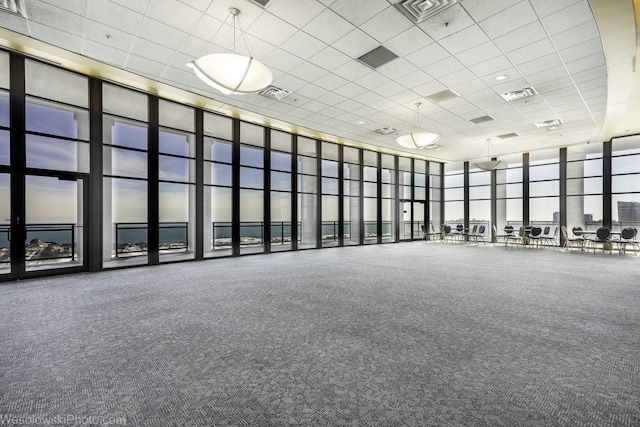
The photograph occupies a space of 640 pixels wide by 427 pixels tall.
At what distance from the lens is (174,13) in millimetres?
4633

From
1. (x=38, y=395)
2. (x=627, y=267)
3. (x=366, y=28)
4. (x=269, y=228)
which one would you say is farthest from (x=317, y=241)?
(x=38, y=395)

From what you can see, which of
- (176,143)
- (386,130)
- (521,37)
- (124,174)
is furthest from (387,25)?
(176,143)

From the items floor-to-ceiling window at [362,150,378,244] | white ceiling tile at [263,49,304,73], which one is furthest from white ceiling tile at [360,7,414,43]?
floor-to-ceiling window at [362,150,378,244]

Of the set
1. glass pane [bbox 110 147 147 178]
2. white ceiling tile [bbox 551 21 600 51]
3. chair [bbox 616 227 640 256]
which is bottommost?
chair [bbox 616 227 640 256]

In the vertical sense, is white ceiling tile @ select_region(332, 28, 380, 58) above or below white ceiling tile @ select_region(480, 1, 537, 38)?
A: above

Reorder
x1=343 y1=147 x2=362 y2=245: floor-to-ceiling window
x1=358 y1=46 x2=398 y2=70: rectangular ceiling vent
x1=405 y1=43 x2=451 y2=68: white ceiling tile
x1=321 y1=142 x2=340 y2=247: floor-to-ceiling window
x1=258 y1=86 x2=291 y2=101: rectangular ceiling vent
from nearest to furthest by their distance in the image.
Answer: x1=405 y1=43 x2=451 y2=68: white ceiling tile, x1=358 y1=46 x2=398 y2=70: rectangular ceiling vent, x1=258 y1=86 x2=291 y2=101: rectangular ceiling vent, x1=321 y1=142 x2=340 y2=247: floor-to-ceiling window, x1=343 y1=147 x2=362 y2=245: floor-to-ceiling window

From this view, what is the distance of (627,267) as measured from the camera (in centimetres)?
741

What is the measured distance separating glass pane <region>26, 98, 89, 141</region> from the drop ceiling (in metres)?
1.03

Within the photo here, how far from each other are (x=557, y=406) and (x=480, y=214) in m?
15.2

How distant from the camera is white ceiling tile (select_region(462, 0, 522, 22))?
4340 mm

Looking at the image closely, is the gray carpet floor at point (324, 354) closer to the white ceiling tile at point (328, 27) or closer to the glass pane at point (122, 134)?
the glass pane at point (122, 134)

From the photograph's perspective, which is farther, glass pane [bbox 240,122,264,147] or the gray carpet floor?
glass pane [bbox 240,122,264,147]

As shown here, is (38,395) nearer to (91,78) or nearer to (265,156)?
(91,78)

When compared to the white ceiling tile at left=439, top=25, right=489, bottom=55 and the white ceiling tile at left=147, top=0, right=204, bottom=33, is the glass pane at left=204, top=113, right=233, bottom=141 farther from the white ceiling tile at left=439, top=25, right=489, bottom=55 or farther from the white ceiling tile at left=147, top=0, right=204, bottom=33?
the white ceiling tile at left=439, top=25, right=489, bottom=55
